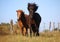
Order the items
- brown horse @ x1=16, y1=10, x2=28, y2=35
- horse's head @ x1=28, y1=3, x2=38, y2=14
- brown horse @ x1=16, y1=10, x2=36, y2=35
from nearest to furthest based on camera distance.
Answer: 1. horse's head @ x1=28, y1=3, x2=38, y2=14
2. brown horse @ x1=16, y1=10, x2=36, y2=35
3. brown horse @ x1=16, y1=10, x2=28, y2=35

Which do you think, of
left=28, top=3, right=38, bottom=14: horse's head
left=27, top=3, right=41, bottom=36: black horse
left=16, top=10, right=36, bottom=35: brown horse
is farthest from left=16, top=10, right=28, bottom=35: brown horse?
left=28, top=3, right=38, bottom=14: horse's head

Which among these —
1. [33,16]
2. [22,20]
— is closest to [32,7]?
[33,16]

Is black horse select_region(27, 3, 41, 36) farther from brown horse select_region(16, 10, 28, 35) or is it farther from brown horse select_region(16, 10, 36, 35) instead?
brown horse select_region(16, 10, 28, 35)

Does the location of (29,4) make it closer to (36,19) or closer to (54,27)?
(36,19)

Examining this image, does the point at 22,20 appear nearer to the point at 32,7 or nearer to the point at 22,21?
the point at 22,21

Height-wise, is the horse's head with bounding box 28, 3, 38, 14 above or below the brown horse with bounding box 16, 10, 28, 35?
above

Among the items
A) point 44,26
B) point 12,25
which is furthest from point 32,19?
point 44,26

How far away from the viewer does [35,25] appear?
16922 mm

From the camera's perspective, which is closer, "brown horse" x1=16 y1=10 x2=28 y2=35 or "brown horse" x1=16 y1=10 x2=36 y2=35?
"brown horse" x1=16 y1=10 x2=36 y2=35

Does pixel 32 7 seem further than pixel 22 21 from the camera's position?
No

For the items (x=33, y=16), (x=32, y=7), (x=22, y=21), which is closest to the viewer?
(x=33, y=16)

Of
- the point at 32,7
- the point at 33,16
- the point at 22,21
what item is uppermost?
the point at 32,7

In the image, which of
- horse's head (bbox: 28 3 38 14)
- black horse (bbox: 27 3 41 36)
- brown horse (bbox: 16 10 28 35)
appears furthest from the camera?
brown horse (bbox: 16 10 28 35)

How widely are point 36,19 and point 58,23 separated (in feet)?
51.6
